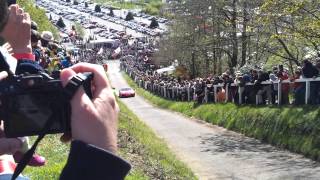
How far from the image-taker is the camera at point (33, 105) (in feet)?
5.99

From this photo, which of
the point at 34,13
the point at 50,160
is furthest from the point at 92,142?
the point at 34,13

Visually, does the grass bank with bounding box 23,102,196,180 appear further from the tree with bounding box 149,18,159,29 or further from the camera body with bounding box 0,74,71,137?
the tree with bounding box 149,18,159,29

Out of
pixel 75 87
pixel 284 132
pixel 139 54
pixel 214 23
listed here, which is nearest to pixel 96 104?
pixel 75 87

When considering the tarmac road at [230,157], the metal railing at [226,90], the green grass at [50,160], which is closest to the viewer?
the green grass at [50,160]

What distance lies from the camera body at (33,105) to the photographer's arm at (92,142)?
0.24ft

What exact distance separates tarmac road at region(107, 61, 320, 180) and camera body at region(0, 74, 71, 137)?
1135cm

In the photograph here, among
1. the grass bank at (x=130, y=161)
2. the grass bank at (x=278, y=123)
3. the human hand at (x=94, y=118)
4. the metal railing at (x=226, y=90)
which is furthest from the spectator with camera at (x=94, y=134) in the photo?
the metal railing at (x=226, y=90)

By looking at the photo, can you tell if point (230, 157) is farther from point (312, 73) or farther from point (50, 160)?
point (50, 160)

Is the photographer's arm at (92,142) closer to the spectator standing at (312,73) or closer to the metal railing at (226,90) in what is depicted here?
the metal railing at (226,90)

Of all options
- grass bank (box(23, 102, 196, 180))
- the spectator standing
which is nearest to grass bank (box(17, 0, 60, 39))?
the spectator standing

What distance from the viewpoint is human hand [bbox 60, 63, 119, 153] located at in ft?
5.64

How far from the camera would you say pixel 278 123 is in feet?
56.7

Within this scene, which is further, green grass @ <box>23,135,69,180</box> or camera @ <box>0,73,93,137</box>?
green grass @ <box>23,135,69,180</box>

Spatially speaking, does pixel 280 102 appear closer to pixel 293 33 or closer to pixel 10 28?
pixel 293 33
